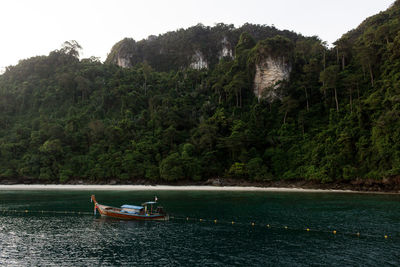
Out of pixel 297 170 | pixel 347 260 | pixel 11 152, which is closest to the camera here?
pixel 347 260

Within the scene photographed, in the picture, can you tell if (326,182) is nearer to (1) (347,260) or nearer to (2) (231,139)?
(2) (231,139)

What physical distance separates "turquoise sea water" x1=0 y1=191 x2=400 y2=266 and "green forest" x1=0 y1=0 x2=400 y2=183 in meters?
29.7

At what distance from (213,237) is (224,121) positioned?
2531 inches

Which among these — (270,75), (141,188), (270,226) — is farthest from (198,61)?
(270,226)

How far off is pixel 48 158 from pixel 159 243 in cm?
7065

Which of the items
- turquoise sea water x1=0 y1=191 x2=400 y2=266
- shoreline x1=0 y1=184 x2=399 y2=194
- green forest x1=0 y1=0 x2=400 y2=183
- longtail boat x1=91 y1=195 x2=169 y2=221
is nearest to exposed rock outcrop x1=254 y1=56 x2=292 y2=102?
green forest x1=0 y1=0 x2=400 y2=183

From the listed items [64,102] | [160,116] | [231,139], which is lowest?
[231,139]

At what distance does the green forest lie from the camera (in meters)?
69.5

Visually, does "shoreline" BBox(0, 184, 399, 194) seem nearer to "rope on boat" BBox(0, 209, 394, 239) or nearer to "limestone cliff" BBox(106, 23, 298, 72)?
"rope on boat" BBox(0, 209, 394, 239)

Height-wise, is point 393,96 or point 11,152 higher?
point 393,96

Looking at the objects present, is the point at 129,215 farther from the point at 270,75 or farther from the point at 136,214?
the point at 270,75

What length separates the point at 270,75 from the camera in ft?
334

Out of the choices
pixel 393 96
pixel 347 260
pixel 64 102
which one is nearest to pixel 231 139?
pixel 393 96

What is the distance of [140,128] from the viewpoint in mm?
96000
